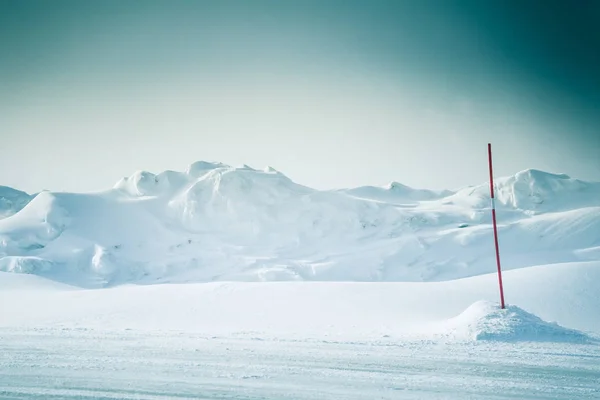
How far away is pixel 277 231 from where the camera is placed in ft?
102

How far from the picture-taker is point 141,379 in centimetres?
490

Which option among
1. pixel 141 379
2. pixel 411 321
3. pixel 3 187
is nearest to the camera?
pixel 141 379

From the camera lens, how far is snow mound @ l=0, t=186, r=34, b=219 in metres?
55.0

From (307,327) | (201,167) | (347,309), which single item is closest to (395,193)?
(201,167)

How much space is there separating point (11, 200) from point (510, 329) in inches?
2562

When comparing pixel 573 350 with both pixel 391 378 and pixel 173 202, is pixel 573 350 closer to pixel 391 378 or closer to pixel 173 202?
pixel 391 378

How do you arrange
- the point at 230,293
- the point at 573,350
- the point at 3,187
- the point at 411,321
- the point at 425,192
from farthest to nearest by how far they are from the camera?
the point at 3,187
the point at 425,192
the point at 230,293
the point at 411,321
the point at 573,350

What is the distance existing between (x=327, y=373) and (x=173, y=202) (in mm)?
29194

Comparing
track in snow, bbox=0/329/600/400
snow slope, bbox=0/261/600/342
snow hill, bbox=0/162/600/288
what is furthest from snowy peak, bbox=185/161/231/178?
track in snow, bbox=0/329/600/400

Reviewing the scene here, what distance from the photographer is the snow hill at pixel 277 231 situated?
26281mm

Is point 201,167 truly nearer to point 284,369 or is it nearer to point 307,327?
point 307,327

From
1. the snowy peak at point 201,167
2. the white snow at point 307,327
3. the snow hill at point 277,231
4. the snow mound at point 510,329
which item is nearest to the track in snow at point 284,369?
the white snow at point 307,327

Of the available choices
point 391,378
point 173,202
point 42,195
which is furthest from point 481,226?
point 42,195

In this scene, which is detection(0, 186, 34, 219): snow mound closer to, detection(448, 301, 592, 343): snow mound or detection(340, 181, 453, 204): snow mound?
detection(340, 181, 453, 204): snow mound
